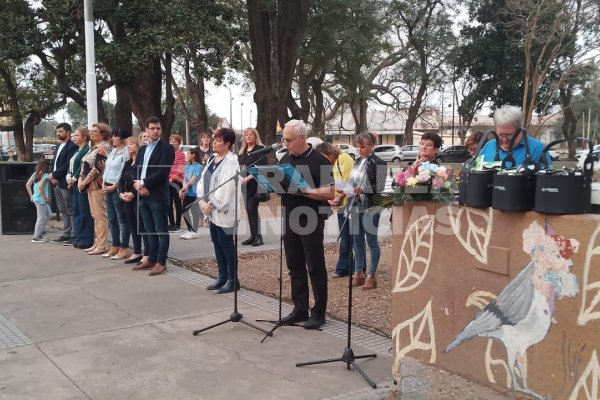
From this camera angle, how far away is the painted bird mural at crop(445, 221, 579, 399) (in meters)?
3.08

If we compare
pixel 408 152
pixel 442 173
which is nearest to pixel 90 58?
pixel 442 173

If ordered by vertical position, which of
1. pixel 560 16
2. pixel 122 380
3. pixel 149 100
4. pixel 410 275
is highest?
pixel 560 16

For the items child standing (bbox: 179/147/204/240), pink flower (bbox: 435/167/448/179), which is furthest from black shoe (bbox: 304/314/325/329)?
child standing (bbox: 179/147/204/240)

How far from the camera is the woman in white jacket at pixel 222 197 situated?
21.0ft

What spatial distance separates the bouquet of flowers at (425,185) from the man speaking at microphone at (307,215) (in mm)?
1177

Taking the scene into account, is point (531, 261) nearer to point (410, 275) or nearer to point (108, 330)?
point (410, 275)

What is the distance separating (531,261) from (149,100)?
1634cm

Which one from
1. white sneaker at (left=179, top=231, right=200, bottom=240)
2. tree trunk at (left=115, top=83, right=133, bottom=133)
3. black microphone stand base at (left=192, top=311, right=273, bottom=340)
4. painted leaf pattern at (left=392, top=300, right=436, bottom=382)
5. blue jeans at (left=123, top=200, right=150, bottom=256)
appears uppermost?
tree trunk at (left=115, top=83, right=133, bottom=133)

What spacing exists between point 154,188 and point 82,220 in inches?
96.3

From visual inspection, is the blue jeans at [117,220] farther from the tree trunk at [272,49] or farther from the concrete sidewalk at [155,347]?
the tree trunk at [272,49]

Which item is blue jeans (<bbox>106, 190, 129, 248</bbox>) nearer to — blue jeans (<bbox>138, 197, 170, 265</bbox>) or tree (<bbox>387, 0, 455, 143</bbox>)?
blue jeans (<bbox>138, 197, 170, 265</bbox>)

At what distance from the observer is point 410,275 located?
400 centimetres

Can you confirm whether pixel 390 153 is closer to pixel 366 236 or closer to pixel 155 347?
pixel 366 236

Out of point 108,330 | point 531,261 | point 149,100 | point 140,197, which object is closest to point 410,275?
point 531,261
